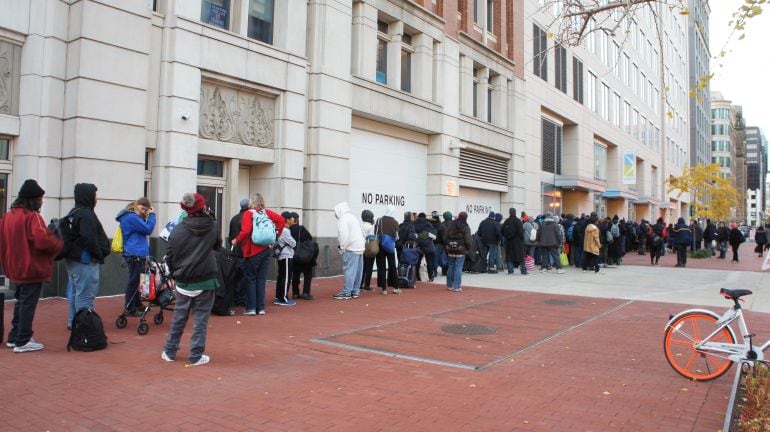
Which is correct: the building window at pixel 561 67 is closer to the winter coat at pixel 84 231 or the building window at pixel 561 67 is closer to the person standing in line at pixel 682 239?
the person standing in line at pixel 682 239

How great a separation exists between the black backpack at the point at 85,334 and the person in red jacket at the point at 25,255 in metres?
0.41

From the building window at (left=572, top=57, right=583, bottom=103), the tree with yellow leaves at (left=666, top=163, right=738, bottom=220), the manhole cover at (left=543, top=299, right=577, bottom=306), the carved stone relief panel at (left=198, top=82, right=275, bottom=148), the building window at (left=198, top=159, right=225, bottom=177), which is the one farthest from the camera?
the tree with yellow leaves at (left=666, top=163, right=738, bottom=220)

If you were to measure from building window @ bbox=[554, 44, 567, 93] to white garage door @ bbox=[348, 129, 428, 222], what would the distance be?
1310 centimetres

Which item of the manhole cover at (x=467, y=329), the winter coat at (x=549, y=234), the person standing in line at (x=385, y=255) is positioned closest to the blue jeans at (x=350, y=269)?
the person standing in line at (x=385, y=255)

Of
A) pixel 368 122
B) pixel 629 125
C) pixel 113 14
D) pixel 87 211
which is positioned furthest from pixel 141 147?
pixel 629 125

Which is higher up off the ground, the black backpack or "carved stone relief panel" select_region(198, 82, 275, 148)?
"carved stone relief panel" select_region(198, 82, 275, 148)

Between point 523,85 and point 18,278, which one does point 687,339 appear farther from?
point 523,85

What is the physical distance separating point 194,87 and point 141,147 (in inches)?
70.1

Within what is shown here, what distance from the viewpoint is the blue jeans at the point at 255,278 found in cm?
926

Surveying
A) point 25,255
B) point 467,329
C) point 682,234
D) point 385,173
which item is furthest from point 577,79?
point 25,255

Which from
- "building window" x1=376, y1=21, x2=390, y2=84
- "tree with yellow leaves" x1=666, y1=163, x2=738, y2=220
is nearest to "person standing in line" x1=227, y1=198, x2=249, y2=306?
"building window" x1=376, y1=21, x2=390, y2=84

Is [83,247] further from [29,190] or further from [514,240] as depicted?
[514,240]

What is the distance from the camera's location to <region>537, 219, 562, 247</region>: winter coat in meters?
17.7

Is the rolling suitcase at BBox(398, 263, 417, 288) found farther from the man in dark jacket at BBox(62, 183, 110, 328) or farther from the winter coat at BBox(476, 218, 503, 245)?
the man in dark jacket at BBox(62, 183, 110, 328)
